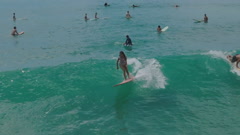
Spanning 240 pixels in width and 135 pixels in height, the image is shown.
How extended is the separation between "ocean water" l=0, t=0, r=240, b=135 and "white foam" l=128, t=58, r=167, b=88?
0.24 ft

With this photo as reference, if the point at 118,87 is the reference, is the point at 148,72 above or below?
above

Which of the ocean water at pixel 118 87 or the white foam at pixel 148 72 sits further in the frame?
the white foam at pixel 148 72

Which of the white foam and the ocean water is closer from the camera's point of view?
the ocean water

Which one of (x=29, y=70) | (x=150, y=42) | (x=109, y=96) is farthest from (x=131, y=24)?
(x=109, y=96)

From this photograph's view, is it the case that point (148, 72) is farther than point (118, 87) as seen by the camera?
Yes

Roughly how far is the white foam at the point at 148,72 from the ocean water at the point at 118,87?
0.07m

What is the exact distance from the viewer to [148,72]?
2020cm

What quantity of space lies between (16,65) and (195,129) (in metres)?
17.9

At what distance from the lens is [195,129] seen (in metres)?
12.8

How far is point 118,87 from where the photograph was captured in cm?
1827

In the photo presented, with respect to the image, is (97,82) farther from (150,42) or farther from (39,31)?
(39,31)

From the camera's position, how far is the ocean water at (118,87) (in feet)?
44.0

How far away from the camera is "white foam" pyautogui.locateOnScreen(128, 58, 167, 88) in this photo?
60.0 feet

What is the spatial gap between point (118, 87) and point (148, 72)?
320 centimetres
